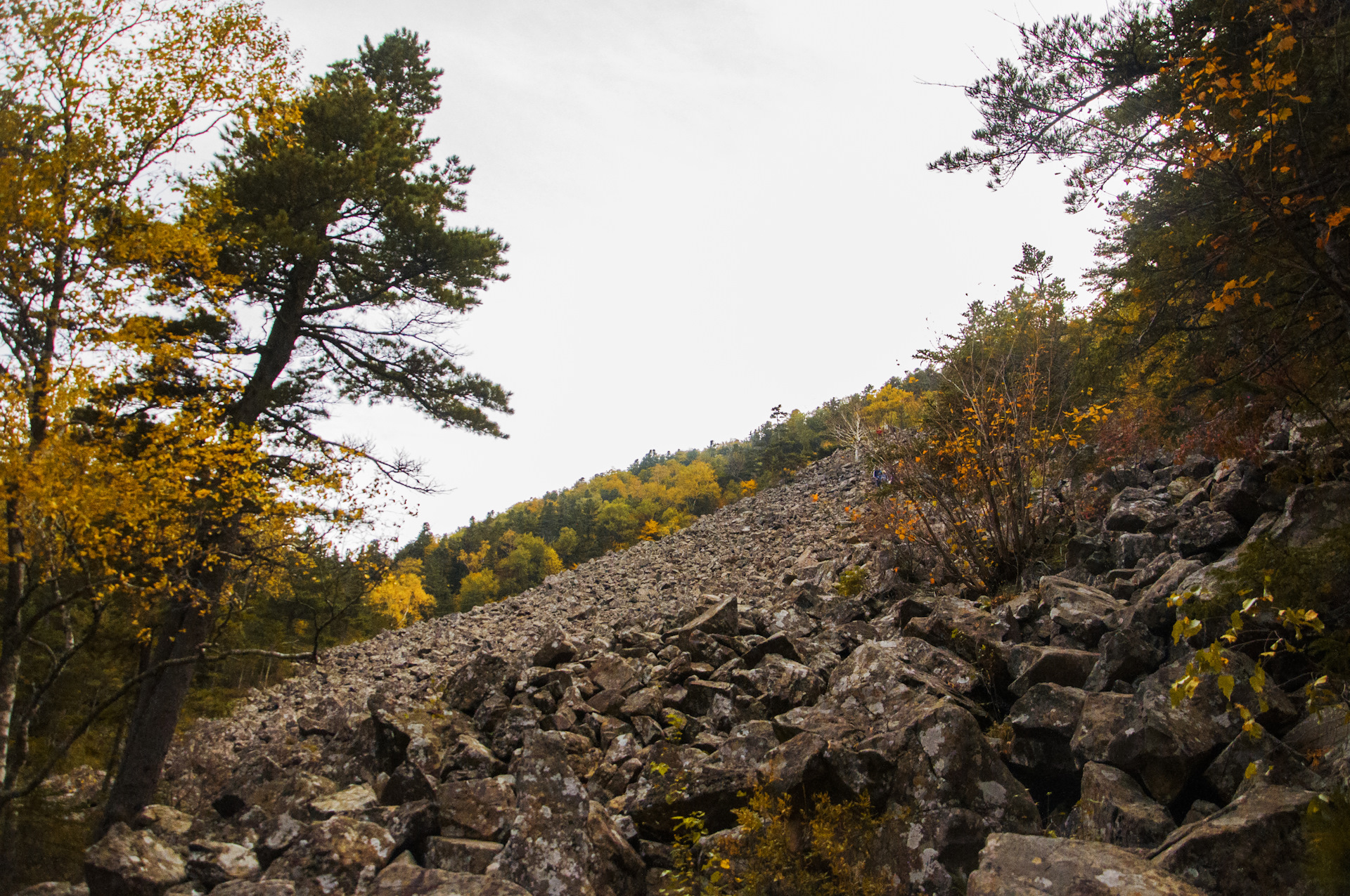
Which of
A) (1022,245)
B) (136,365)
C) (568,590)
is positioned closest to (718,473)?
(1022,245)

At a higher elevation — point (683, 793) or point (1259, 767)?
point (1259, 767)

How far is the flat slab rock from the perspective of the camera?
2.65 m

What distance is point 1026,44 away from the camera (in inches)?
261

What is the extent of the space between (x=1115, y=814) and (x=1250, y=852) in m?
0.65

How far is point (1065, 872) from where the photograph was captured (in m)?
2.81

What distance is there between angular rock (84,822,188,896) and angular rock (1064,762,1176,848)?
228 inches

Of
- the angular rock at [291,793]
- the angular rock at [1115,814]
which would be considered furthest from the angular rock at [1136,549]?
Answer: the angular rock at [291,793]

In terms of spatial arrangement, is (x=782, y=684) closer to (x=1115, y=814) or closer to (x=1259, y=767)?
(x=1115, y=814)

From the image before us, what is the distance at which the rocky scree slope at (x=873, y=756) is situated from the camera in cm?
321

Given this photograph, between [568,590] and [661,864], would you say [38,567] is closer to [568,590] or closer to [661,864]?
[661,864]

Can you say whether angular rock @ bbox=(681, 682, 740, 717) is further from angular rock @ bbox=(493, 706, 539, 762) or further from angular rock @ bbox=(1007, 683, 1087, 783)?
angular rock @ bbox=(1007, 683, 1087, 783)

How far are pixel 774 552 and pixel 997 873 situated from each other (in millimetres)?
14080

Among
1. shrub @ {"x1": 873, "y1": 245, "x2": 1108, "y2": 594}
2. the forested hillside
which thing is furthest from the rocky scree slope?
the forested hillside

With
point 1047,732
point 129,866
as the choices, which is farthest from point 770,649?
point 129,866
